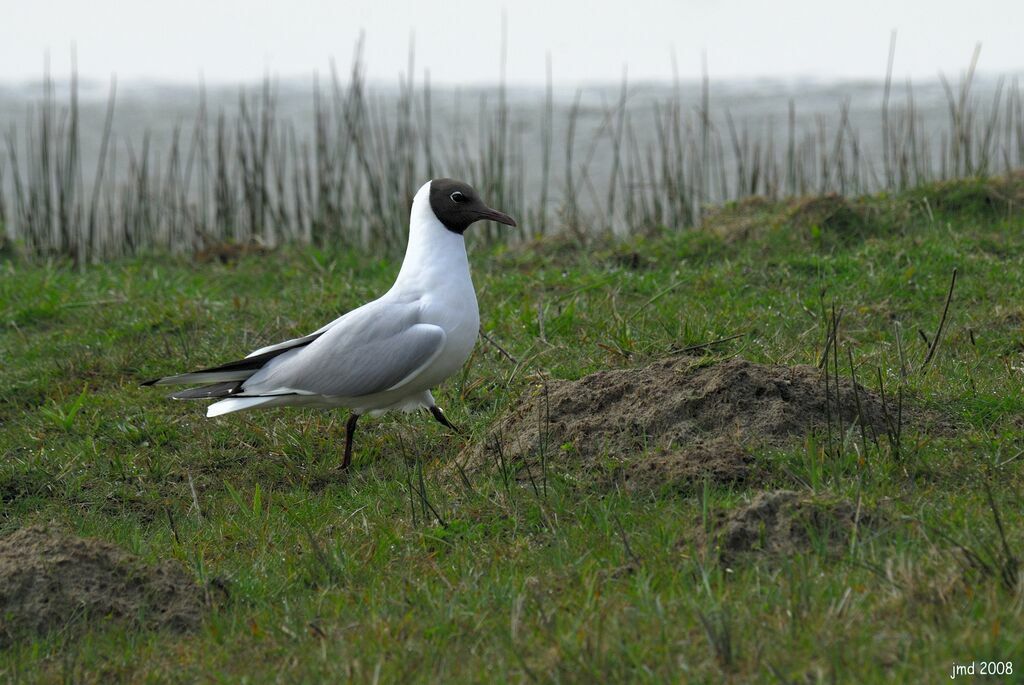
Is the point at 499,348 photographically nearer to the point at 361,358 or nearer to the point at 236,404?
the point at 361,358

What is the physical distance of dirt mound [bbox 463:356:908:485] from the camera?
15.0ft

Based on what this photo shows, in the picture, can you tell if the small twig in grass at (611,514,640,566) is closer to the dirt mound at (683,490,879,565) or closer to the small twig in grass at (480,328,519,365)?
the dirt mound at (683,490,879,565)

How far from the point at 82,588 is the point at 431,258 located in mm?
2227

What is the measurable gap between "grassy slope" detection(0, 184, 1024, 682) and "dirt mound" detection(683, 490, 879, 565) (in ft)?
0.26

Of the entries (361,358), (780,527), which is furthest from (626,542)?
(361,358)

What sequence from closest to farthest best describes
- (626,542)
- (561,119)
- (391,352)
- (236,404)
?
(626,542) < (391,352) < (236,404) < (561,119)

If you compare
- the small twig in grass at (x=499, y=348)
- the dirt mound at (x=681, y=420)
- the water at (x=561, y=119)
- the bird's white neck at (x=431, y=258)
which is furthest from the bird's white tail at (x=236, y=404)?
the water at (x=561, y=119)

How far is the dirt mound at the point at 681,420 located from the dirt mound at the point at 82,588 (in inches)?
53.2

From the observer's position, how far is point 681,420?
A: 4859 millimetres

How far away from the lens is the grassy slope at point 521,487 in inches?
132

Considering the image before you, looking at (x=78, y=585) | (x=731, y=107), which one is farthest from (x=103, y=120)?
(x=78, y=585)

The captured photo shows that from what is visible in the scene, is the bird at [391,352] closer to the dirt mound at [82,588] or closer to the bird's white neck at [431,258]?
the bird's white neck at [431,258]

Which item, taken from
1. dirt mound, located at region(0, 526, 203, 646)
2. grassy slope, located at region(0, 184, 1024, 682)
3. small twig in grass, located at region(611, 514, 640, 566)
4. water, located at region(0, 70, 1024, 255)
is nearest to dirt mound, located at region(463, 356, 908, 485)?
grassy slope, located at region(0, 184, 1024, 682)

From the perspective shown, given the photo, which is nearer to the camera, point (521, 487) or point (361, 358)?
point (521, 487)
